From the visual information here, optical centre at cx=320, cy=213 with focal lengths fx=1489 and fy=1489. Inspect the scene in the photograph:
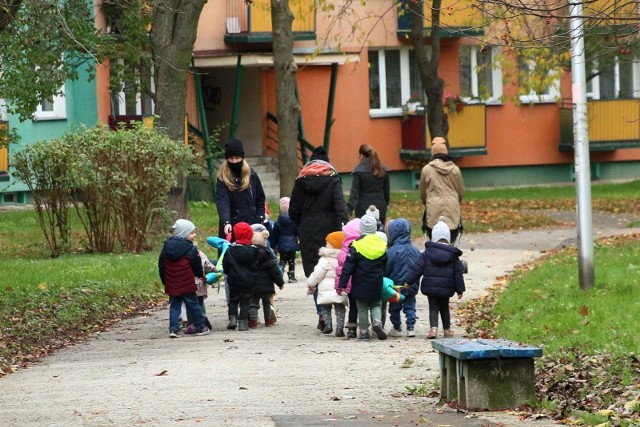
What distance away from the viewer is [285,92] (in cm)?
2822

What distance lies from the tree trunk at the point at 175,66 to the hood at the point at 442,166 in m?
6.39

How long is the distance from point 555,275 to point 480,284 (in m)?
1.24

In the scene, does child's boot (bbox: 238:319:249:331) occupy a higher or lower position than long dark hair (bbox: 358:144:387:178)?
lower

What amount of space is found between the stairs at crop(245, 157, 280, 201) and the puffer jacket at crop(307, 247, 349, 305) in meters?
22.2

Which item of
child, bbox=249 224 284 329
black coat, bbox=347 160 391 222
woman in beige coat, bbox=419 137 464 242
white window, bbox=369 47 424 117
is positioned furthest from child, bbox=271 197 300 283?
white window, bbox=369 47 424 117

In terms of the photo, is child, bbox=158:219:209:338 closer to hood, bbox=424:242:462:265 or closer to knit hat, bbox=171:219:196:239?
knit hat, bbox=171:219:196:239

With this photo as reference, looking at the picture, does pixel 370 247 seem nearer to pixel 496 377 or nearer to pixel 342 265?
pixel 342 265

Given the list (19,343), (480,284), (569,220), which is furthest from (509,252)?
(19,343)

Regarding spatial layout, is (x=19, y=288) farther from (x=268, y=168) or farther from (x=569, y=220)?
(x=268, y=168)

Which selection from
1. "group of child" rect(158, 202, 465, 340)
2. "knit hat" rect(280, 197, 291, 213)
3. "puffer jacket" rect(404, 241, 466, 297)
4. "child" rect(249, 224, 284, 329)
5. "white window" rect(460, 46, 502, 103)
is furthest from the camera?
"white window" rect(460, 46, 502, 103)

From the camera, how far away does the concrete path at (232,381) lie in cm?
1023

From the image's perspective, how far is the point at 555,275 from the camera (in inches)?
745

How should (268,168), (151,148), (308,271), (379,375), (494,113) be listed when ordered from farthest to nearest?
(494,113), (268,168), (151,148), (308,271), (379,375)

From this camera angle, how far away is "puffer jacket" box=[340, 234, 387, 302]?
14.5 metres
